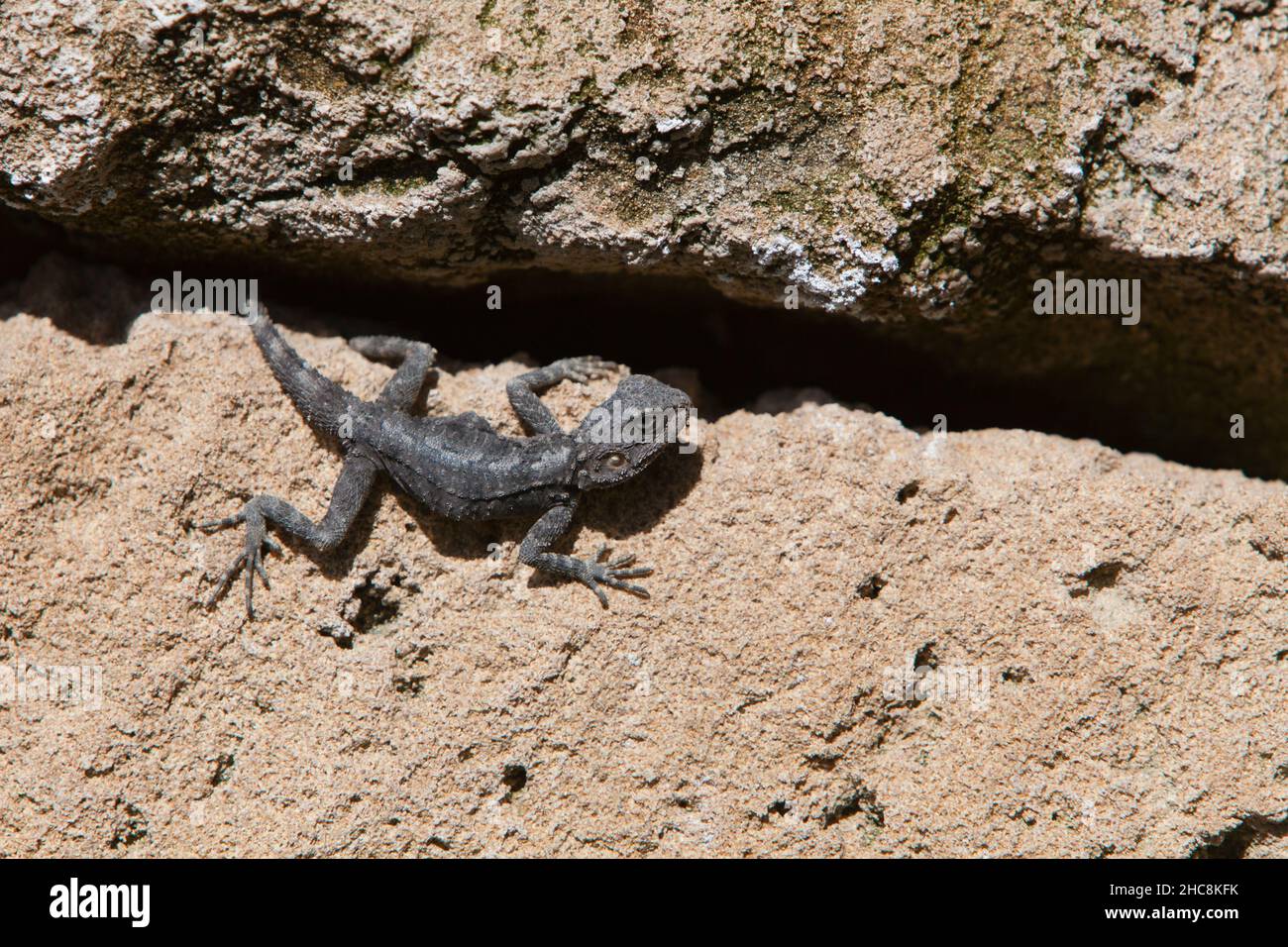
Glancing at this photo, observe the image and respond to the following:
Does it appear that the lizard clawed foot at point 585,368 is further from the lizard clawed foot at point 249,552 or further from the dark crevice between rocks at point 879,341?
the lizard clawed foot at point 249,552

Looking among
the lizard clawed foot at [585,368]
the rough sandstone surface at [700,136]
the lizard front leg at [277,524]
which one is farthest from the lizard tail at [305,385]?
the lizard clawed foot at [585,368]

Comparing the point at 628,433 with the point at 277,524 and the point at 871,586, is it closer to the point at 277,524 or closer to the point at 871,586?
the point at 871,586

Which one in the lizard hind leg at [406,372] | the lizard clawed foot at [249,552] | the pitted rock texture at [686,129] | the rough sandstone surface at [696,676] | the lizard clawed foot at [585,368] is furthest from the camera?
the lizard clawed foot at [585,368]

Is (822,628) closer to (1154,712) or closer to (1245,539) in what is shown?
(1154,712)

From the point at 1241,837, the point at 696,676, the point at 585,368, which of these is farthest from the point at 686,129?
the point at 1241,837

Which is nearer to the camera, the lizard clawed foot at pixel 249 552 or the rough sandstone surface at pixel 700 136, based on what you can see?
the rough sandstone surface at pixel 700 136
